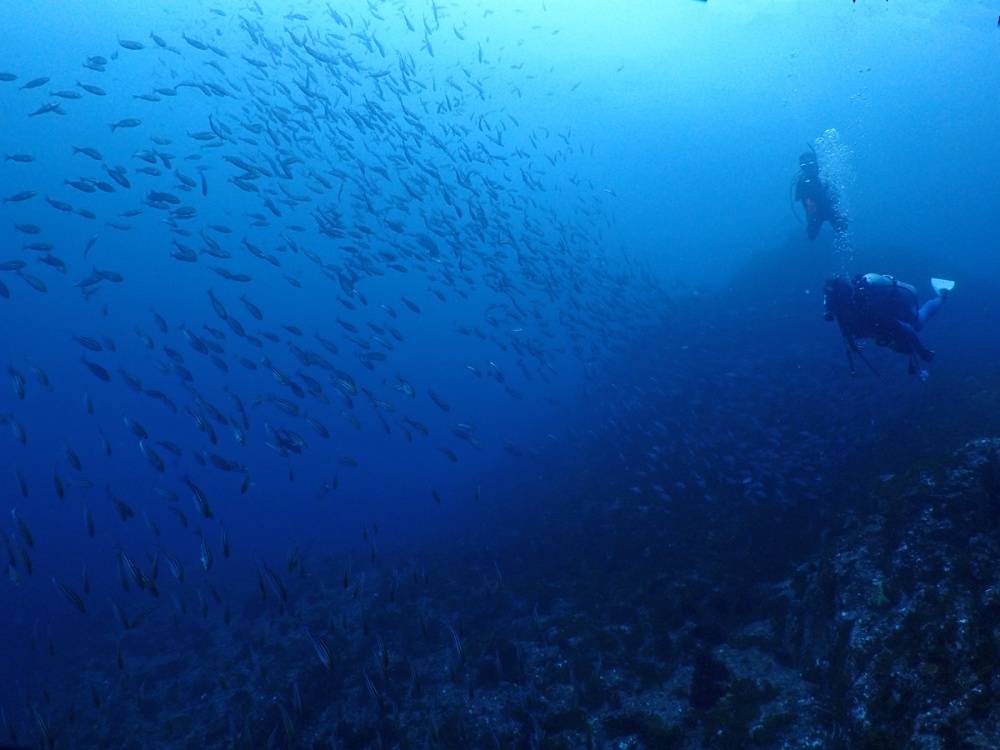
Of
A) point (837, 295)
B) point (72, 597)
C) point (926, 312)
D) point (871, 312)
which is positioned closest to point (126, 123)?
point (72, 597)

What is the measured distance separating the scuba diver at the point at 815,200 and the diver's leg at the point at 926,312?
3506 mm

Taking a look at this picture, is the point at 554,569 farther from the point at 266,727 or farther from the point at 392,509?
the point at 392,509

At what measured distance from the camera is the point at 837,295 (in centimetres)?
808

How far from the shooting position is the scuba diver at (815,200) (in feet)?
42.1

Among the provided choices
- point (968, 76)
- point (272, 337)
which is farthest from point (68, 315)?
point (968, 76)

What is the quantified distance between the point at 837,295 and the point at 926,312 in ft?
10.1

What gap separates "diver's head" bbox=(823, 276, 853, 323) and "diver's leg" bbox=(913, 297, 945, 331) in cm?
176

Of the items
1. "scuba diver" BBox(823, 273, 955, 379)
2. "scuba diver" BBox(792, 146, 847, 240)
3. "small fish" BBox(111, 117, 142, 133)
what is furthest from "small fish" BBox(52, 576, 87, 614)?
"scuba diver" BBox(792, 146, 847, 240)

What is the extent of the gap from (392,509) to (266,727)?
25.3 m

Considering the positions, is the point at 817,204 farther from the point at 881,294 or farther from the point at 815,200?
the point at 881,294

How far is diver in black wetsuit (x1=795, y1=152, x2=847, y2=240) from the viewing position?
1283 centimetres

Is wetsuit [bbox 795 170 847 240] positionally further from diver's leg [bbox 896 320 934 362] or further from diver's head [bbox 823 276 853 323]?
diver's leg [bbox 896 320 934 362]

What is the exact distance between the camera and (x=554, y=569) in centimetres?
930

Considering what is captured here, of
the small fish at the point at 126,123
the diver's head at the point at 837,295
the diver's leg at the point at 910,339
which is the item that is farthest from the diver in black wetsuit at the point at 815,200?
the small fish at the point at 126,123
